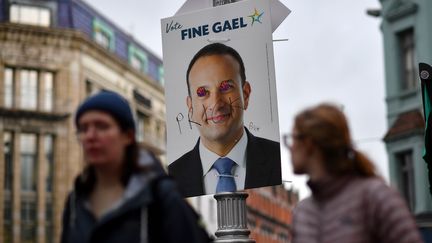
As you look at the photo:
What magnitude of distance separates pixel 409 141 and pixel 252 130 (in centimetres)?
2129

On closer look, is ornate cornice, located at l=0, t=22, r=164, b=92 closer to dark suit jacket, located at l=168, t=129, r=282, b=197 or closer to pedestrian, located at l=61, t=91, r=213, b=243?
dark suit jacket, located at l=168, t=129, r=282, b=197

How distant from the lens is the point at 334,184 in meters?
Answer: 4.07

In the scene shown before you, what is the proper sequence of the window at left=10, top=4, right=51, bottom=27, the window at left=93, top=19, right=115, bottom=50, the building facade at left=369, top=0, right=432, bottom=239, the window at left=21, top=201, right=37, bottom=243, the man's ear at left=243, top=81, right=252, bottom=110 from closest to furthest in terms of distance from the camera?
the man's ear at left=243, top=81, right=252, bottom=110 → the building facade at left=369, top=0, right=432, bottom=239 → the window at left=21, top=201, right=37, bottom=243 → the window at left=10, top=4, right=51, bottom=27 → the window at left=93, top=19, right=115, bottom=50

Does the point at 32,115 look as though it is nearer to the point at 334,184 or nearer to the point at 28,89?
the point at 28,89

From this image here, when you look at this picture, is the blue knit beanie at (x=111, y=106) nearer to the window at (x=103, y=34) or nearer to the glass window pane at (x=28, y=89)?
the glass window pane at (x=28, y=89)

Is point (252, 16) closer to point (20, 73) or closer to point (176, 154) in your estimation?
point (176, 154)

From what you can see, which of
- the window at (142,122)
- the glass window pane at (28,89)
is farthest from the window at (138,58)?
Result: the glass window pane at (28,89)

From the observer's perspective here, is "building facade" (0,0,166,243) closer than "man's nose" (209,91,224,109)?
No

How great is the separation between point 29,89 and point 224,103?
4238cm

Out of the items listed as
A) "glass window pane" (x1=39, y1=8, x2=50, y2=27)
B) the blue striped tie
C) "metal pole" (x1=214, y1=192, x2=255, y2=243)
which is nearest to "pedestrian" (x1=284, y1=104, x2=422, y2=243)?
"metal pole" (x1=214, y1=192, x2=255, y2=243)

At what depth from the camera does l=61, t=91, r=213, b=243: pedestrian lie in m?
3.97

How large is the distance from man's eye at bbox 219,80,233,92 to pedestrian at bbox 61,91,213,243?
19.3 ft

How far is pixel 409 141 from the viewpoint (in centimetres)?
3072

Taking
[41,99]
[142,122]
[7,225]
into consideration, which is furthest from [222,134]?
[142,122]
